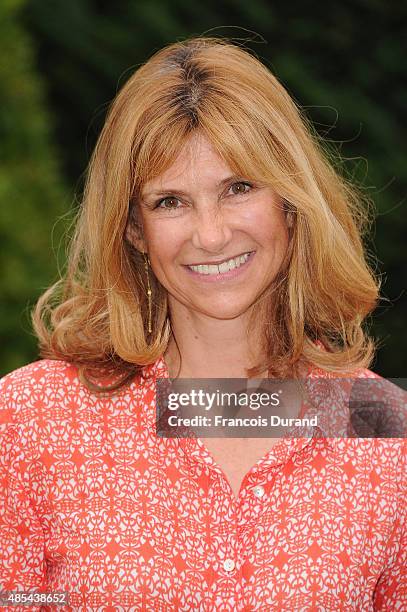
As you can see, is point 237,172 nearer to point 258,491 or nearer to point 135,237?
point 135,237

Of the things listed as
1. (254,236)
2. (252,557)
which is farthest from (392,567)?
(254,236)

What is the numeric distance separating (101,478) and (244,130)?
0.87 metres

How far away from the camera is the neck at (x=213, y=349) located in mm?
2588

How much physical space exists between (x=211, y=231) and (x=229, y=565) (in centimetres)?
75

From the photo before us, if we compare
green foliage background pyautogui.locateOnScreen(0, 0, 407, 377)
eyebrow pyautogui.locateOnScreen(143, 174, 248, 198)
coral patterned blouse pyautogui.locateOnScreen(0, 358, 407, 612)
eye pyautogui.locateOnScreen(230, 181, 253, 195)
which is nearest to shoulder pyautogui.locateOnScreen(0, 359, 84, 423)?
coral patterned blouse pyautogui.locateOnScreen(0, 358, 407, 612)

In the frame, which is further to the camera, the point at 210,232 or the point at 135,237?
the point at 135,237

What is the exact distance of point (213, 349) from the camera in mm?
2594

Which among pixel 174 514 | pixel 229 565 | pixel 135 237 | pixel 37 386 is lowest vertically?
pixel 229 565

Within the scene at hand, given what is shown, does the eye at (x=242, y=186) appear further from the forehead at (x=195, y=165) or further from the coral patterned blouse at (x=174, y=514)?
the coral patterned blouse at (x=174, y=514)

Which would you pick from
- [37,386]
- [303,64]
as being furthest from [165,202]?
[303,64]

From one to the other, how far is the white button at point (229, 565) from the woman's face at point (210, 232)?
57 cm

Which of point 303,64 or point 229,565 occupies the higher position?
point 303,64

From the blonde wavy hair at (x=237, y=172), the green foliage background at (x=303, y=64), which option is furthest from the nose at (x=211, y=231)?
the green foliage background at (x=303, y=64)

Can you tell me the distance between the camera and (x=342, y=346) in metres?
2.75
